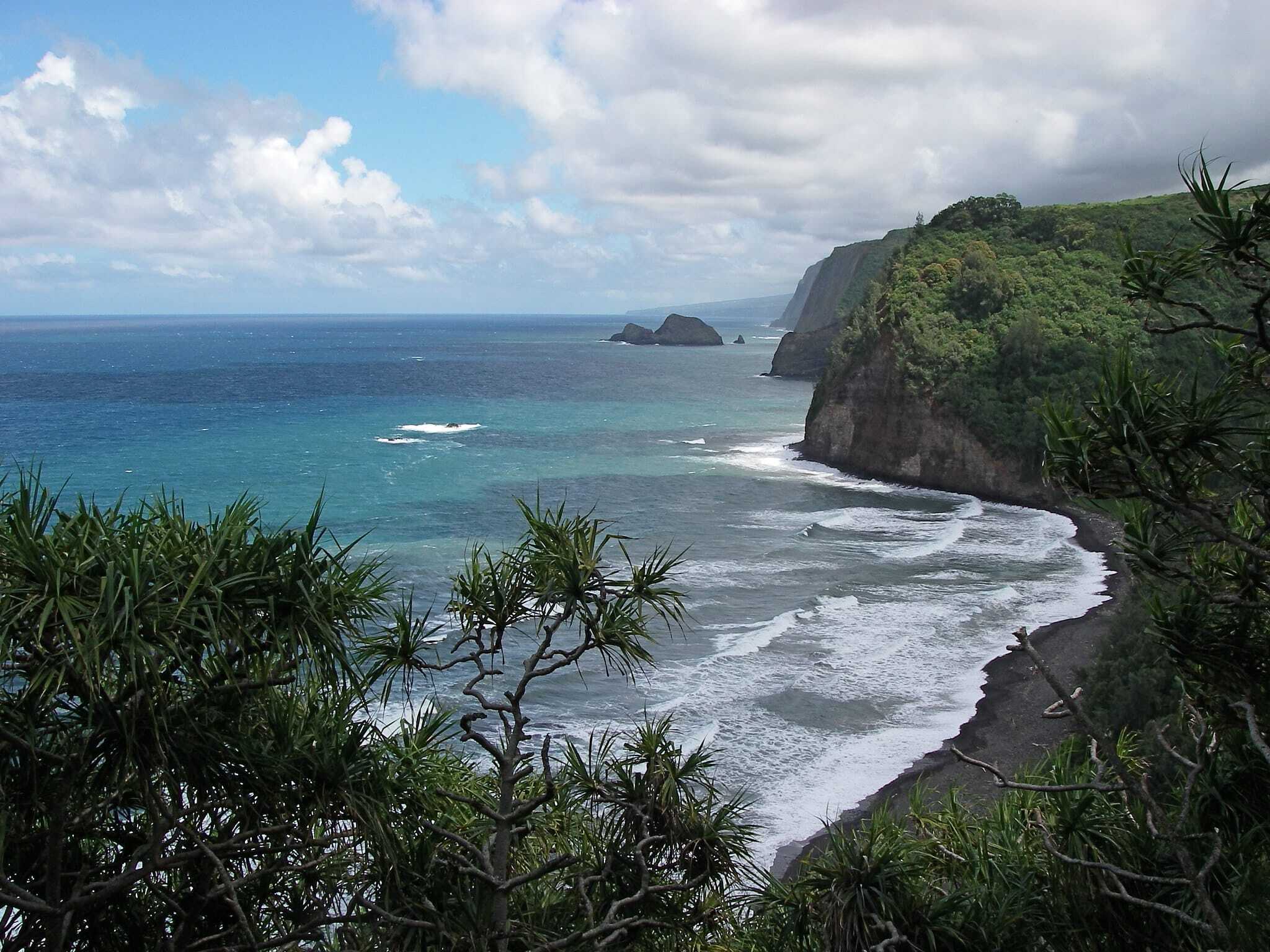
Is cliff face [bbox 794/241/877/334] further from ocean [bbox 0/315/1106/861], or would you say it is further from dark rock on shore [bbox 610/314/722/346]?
ocean [bbox 0/315/1106/861]

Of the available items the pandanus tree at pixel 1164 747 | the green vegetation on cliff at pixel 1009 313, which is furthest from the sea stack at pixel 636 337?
the pandanus tree at pixel 1164 747

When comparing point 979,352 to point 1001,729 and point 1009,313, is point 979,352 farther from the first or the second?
point 1001,729

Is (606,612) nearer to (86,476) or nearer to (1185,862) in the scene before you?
(1185,862)

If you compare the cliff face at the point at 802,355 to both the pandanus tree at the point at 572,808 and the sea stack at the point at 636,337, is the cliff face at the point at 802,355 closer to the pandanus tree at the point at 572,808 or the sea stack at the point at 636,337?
the sea stack at the point at 636,337

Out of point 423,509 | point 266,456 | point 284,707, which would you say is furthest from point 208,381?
point 284,707

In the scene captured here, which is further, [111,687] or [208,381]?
[208,381]

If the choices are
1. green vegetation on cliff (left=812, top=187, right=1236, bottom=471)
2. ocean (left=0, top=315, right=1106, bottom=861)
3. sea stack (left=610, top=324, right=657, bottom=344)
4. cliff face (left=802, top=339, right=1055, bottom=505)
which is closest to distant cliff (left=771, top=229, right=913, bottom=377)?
green vegetation on cliff (left=812, top=187, right=1236, bottom=471)
